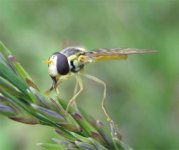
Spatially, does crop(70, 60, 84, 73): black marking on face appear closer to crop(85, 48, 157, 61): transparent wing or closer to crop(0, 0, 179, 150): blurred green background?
crop(85, 48, 157, 61): transparent wing

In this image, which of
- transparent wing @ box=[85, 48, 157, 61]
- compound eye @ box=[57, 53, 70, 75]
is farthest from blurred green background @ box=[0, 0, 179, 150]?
compound eye @ box=[57, 53, 70, 75]

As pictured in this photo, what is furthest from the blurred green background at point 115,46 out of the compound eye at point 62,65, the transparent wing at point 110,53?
the compound eye at point 62,65

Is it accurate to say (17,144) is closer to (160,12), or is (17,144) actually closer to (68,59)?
(68,59)

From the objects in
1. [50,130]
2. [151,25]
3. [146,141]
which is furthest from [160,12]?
[50,130]

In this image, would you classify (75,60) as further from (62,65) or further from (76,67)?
(62,65)

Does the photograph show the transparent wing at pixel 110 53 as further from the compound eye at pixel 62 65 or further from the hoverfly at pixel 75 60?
the compound eye at pixel 62 65
